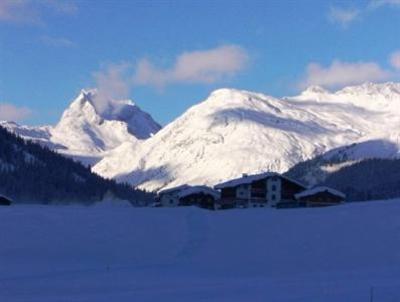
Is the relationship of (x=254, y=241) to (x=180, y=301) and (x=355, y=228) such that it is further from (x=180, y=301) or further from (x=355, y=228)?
(x=180, y=301)

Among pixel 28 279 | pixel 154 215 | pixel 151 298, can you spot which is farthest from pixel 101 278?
pixel 154 215

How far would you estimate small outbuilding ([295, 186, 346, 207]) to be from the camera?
371 ft

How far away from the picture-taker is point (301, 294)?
25.1 meters

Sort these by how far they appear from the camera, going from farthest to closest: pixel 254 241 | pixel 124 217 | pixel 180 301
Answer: pixel 124 217 < pixel 254 241 < pixel 180 301

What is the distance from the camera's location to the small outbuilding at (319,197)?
371 feet

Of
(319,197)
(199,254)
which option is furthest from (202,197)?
(199,254)

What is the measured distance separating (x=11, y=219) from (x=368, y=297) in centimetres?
3683

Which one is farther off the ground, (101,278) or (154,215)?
(154,215)

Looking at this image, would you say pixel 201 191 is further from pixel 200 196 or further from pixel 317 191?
pixel 317 191

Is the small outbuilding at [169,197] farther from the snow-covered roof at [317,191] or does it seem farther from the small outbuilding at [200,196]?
the snow-covered roof at [317,191]

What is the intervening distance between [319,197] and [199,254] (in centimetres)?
7134

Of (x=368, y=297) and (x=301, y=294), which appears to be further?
(x=301, y=294)

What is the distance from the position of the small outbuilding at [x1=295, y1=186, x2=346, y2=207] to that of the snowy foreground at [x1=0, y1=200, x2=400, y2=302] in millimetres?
52213

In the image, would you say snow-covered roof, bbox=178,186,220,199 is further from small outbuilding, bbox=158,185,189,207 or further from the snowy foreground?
the snowy foreground
